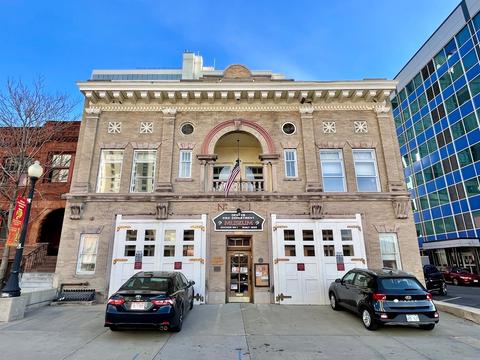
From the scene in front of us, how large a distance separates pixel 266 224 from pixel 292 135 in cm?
490

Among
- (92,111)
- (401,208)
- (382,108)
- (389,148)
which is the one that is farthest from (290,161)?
(92,111)

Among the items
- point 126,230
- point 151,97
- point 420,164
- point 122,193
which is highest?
point 420,164

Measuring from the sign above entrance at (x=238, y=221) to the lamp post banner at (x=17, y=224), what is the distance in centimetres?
742

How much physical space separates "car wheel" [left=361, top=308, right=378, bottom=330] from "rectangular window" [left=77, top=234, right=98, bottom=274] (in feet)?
36.5

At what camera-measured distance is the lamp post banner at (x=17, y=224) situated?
31.5 ft

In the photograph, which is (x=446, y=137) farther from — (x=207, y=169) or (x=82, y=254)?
(x=82, y=254)

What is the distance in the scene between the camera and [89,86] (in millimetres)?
13820

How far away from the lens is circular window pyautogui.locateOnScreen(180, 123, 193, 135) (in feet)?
46.2

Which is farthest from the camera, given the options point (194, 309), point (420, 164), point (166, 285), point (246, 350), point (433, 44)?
point (420, 164)

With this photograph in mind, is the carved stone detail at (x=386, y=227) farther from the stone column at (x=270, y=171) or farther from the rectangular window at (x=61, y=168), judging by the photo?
the rectangular window at (x=61, y=168)

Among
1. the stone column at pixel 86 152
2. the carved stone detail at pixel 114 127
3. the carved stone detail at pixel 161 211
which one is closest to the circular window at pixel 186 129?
the carved stone detail at pixel 114 127

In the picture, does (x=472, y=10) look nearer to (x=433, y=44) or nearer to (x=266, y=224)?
(x=433, y=44)

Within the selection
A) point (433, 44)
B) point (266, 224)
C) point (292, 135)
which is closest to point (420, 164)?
point (433, 44)

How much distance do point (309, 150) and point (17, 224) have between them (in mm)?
12677
